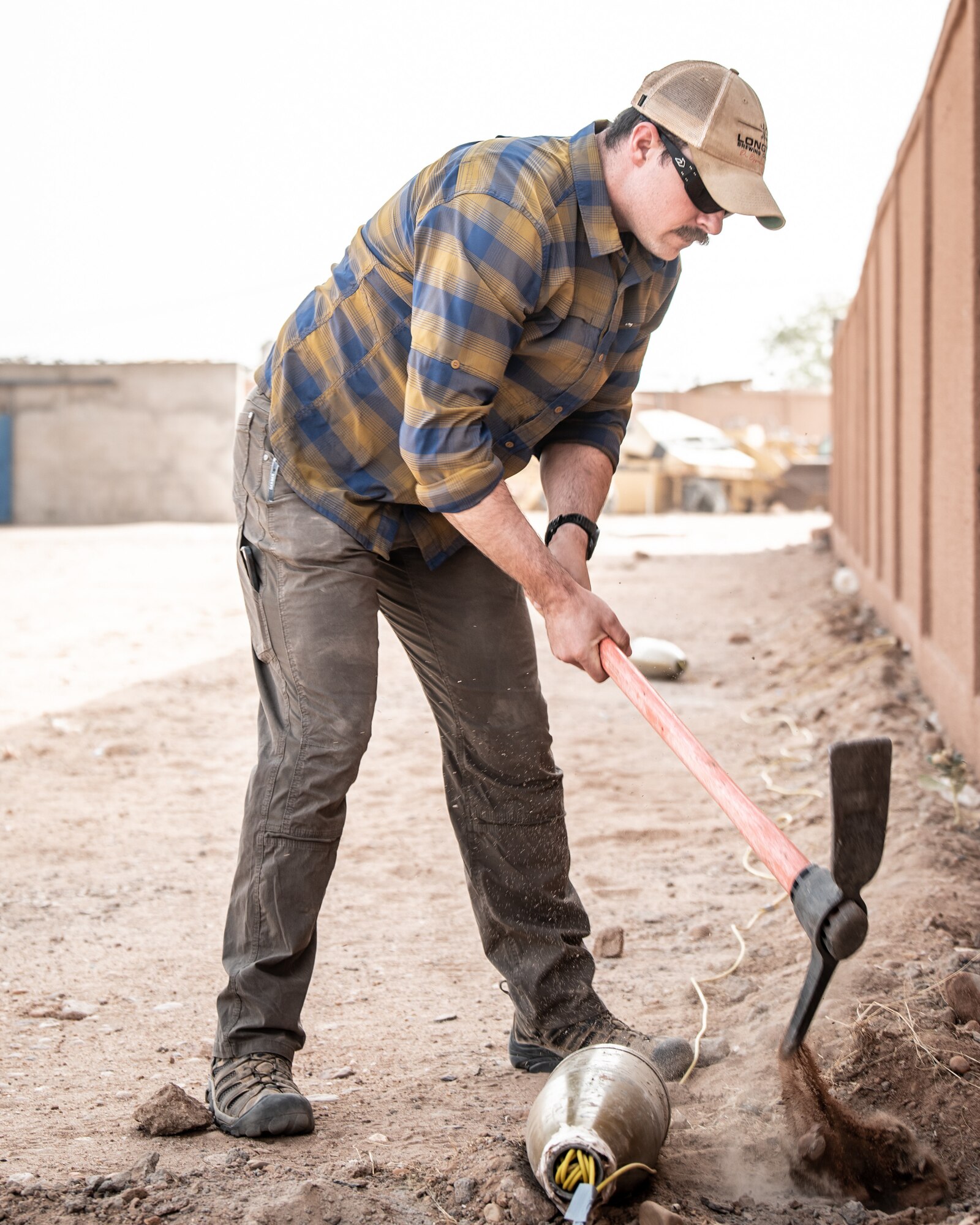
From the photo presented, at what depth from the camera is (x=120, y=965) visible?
359cm

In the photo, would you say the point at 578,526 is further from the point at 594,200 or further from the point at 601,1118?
the point at 601,1118

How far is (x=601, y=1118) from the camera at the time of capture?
2137 mm

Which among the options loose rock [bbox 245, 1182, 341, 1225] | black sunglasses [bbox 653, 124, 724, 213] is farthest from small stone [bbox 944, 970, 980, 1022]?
black sunglasses [bbox 653, 124, 724, 213]

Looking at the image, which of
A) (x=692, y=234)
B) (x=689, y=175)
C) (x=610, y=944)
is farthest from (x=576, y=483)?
(x=610, y=944)

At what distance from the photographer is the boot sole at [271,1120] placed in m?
2.36

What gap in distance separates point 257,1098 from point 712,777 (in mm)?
1085

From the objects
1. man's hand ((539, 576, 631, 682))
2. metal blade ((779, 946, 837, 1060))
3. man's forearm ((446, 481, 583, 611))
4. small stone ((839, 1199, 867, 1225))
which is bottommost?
small stone ((839, 1199, 867, 1225))

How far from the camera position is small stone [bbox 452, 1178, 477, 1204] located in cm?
214

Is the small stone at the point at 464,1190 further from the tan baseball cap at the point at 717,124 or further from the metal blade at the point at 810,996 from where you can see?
the tan baseball cap at the point at 717,124

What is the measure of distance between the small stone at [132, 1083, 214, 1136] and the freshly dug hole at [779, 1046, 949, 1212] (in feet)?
3.76

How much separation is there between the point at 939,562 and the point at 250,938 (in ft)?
13.5

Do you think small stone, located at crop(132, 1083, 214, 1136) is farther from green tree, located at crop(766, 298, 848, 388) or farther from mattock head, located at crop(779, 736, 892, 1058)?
green tree, located at crop(766, 298, 848, 388)

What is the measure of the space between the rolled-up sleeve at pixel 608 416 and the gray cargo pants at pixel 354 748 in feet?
1.32

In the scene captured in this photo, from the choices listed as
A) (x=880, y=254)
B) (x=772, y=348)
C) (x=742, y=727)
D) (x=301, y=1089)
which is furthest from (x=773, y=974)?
(x=772, y=348)
